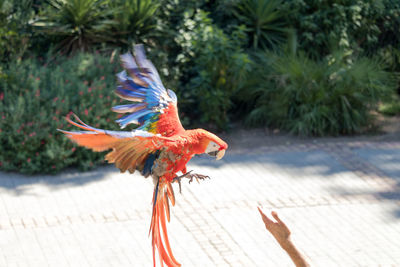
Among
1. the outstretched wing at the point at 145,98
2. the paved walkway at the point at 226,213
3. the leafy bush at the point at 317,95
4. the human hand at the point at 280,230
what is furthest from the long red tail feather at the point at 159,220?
the leafy bush at the point at 317,95

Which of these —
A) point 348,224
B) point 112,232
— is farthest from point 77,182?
point 348,224

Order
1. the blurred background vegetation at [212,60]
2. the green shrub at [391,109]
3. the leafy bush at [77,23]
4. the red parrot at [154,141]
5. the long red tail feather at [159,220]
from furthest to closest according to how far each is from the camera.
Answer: the green shrub at [391,109] → the leafy bush at [77,23] → the blurred background vegetation at [212,60] → the long red tail feather at [159,220] → the red parrot at [154,141]

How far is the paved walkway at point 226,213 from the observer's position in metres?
5.74

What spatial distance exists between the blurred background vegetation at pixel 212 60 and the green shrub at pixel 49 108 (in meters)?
0.02

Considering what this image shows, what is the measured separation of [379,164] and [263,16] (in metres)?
3.39

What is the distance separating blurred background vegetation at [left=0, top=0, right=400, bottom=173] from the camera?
815cm

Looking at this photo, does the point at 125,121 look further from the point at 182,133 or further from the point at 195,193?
the point at 195,193

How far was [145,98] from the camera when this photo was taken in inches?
189

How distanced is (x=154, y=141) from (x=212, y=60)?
15.2ft

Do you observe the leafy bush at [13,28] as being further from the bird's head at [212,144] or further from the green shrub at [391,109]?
the green shrub at [391,109]

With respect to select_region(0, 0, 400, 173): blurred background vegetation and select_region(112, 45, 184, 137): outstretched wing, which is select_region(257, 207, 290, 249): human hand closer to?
select_region(112, 45, 184, 137): outstretched wing

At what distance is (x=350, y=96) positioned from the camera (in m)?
9.20

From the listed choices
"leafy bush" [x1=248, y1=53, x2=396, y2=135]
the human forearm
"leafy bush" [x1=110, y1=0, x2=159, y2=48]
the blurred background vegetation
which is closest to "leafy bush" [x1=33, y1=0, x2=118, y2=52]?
the blurred background vegetation

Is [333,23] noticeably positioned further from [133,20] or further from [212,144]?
[212,144]
